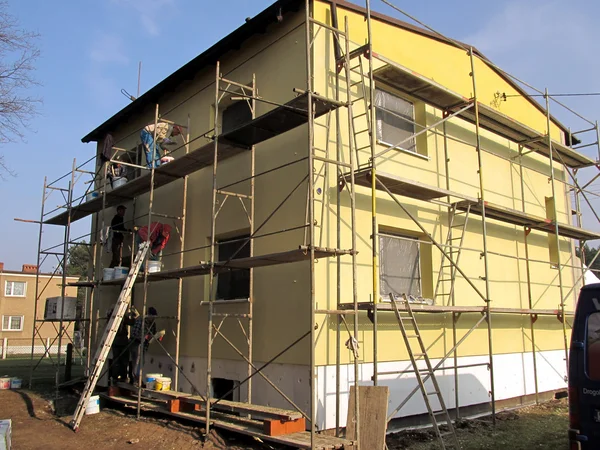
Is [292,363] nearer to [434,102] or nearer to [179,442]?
[179,442]

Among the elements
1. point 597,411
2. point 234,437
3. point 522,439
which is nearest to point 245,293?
point 234,437

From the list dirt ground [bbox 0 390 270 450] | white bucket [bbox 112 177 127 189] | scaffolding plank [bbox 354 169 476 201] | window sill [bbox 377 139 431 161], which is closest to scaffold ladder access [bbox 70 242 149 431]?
dirt ground [bbox 0 390 270 450]

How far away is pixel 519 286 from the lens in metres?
11.8

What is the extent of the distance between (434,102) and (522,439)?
6306 mm

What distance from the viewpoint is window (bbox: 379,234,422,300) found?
30.3 ft

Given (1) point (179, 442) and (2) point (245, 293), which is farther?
(2) point (245, 293)

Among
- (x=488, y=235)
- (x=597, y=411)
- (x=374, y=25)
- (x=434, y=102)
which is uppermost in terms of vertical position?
(x=374, y=25)

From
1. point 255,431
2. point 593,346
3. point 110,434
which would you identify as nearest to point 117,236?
point 110,434

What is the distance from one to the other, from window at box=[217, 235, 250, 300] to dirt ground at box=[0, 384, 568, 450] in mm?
2384

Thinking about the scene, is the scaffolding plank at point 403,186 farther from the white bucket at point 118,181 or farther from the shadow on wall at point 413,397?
the white bucket at point 118,181

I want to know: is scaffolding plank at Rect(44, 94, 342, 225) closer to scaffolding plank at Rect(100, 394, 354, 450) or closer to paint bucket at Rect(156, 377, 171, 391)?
paint bucket at Rect(156, 377, 171, 391)

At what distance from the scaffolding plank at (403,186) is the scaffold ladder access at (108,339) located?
14.6 feet

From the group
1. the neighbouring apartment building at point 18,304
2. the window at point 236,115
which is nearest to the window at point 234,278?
the window at point 236,115

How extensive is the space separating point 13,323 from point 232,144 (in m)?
34.5
